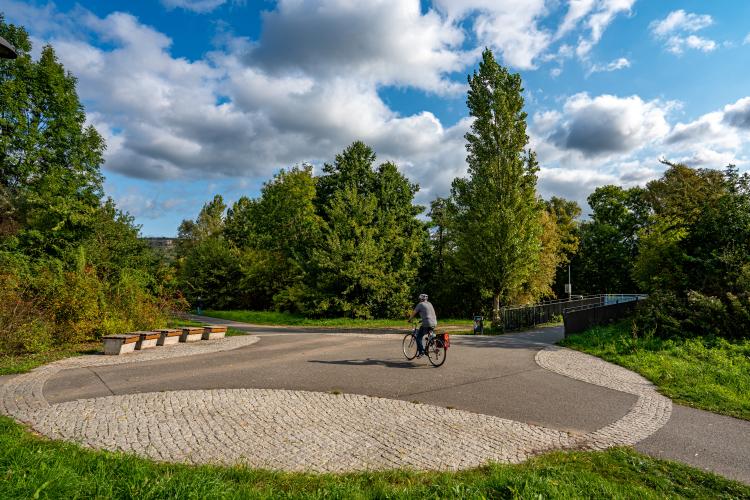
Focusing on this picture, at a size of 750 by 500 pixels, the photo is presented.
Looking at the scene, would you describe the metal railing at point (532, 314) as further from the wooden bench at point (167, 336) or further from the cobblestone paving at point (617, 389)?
the wooden bench at point (167, 336)

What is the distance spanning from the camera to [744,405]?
23.1 ft

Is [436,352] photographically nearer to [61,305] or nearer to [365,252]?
[61,305]

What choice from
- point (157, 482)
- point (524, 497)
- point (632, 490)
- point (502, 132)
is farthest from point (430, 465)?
point (502, 132)

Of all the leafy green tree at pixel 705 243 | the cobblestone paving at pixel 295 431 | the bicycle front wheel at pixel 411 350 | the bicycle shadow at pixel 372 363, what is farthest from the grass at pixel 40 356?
the leafy green tree at pixel 705 243

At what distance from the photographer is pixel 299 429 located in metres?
5.80

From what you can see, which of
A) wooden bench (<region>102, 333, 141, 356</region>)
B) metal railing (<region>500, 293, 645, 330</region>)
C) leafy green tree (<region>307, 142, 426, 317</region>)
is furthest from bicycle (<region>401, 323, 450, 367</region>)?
leafy green tree (<region>307, 142, 426, 317</region>)

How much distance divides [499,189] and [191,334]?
15.8 m

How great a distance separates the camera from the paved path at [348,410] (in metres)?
5.05

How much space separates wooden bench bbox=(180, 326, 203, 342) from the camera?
1488 centimetres

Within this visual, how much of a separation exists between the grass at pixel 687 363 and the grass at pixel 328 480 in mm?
3542

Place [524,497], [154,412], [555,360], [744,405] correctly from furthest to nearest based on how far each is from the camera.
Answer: [555,360] < [744,405] < [154,412] < [524,497]

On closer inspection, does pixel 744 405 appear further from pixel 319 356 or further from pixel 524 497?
pixel 319 356

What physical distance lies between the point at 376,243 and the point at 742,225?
1785 centimetres

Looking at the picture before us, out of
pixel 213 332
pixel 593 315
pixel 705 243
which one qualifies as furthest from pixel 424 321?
pixel 705 243
